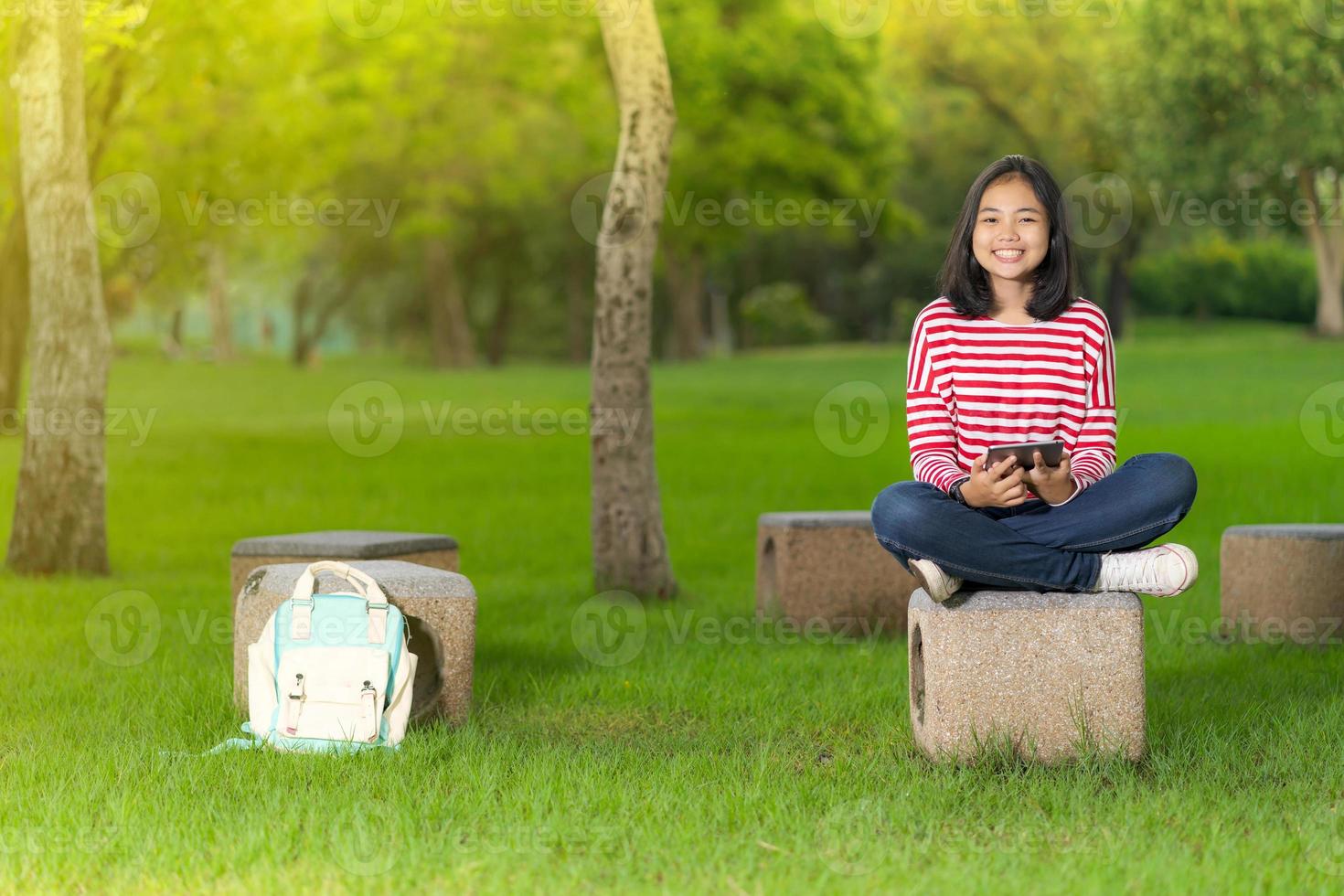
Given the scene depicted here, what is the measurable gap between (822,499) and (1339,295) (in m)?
30.4

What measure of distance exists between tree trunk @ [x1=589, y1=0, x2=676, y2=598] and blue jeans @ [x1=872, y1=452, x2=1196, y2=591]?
4845mm

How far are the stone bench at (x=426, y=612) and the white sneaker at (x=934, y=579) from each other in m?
1.95

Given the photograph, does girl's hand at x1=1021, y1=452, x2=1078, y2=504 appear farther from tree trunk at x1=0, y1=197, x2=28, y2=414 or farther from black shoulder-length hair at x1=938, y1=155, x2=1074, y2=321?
tree trunk at x1=0, y1=197, x2=28, y2=414

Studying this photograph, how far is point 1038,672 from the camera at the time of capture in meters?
5.64

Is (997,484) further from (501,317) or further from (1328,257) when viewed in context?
(501,317)

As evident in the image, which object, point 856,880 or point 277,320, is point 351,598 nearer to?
point 856,880

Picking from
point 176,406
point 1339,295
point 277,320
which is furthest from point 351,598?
point 277,320

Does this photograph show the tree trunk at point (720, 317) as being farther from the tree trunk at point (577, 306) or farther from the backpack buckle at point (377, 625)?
the backpack buckle at point (377, 625)

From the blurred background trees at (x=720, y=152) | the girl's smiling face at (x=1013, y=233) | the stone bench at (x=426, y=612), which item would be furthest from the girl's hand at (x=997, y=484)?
the blurred background trees at (x=720, y=152)

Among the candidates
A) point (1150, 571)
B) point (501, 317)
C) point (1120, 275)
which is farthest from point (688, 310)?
point (1150, 571)

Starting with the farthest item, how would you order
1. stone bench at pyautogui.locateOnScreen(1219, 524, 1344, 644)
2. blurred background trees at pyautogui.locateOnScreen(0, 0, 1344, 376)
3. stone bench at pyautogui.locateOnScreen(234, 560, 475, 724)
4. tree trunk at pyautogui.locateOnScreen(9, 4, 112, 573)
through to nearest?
blurred background trees at pyautogui.locateOnScreen(0, 0, 1344, 376), tree trunk at pyautogui.locateOnScreen(9, 4, 112, 573), stone bench at pyautogui.locateOnScreen(1219, 524, 1344, 644), stone bench at pyautogui.locateOnScreen(234, 560, 475, 724)

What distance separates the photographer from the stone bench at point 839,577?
921 centimetres

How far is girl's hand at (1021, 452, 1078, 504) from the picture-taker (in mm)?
5461

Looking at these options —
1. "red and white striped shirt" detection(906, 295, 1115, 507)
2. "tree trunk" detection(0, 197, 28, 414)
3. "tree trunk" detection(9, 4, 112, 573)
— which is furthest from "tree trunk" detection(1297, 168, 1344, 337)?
"red and white striped shirt" detection(906, 295, 1115, 507)
